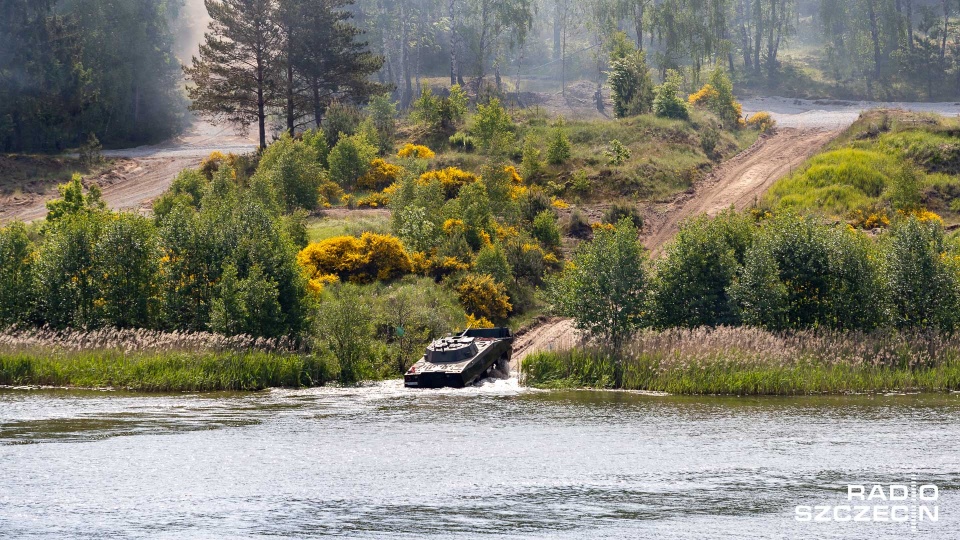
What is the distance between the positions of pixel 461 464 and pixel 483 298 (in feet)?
82.1

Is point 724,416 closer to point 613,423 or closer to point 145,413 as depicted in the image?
point 613,423

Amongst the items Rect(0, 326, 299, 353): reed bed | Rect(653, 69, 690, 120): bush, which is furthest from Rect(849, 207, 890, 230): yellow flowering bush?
Rect(0, 326, 299, 353): reed bed

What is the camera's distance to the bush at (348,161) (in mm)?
77625

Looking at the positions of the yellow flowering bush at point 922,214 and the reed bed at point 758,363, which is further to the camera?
the yellow flowering bush at point 922,214

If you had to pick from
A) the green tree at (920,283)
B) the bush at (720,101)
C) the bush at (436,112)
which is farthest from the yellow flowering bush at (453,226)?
the bush at (720,101)

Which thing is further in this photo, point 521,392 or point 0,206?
point 0,206

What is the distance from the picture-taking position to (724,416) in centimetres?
3656

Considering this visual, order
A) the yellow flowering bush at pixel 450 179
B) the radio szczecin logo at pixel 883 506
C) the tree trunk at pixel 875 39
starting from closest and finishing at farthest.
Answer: the radio szczecin logo at pixel 883 506 → the yellow flowering bush at pixel 450 179 → the tree trunk at pixel 875 39

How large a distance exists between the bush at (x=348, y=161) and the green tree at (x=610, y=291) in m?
34.9

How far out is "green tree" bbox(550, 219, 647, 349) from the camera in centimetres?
4550

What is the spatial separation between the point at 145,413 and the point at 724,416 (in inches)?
771

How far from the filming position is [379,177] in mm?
78312

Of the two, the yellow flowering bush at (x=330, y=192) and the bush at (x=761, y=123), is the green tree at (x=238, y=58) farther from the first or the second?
the bush at (x=761, y=123)

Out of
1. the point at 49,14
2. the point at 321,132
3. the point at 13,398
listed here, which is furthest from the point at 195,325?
the point at 49,14
